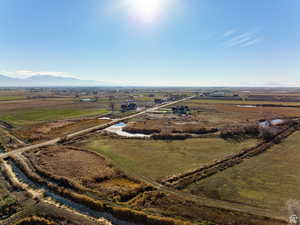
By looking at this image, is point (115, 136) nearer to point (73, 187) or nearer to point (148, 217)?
point (73, 187)

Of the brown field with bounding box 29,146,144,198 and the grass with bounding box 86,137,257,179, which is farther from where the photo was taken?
the grass with bounding box 86,137,257,179

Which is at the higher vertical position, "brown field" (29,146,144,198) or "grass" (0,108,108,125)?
"grass" (0,108,108,125)

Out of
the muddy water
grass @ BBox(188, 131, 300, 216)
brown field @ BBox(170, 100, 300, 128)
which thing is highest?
brown field @ BBox(170, 100, 300, 128)

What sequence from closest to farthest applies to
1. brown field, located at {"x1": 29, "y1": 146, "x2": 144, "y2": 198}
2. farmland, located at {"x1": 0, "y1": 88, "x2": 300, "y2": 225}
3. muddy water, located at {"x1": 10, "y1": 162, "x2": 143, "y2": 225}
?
1. muddy water, located at {"x1": 10, "y1": 162, "x2": 143, "y2": 225}
2. farmland, located at {"x1": 0, "y1": 88, "x2": 300, "y2": 225}
3. brown field, located at {"x1": 29, "y1": 146, "x2": 144, "y2": 198}

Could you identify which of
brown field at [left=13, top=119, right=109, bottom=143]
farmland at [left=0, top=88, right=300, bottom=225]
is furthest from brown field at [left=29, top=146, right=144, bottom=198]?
brown field at [left=13, top=119, right=109, bottom=143]

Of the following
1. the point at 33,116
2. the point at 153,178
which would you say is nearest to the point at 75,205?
the point at 153,178

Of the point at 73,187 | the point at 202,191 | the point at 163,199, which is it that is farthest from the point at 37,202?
the point at 202,191

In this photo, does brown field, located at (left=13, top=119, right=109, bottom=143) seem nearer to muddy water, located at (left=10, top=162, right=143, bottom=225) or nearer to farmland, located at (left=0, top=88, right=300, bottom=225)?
farmland, located at (left=0, top=88, right=300, bottom=225)
